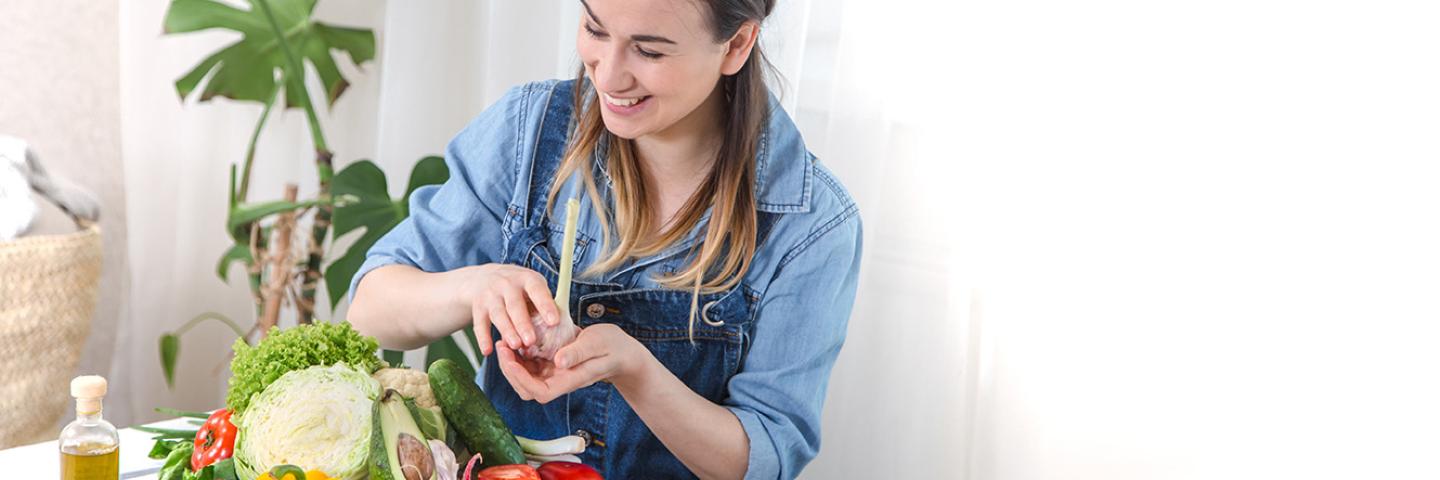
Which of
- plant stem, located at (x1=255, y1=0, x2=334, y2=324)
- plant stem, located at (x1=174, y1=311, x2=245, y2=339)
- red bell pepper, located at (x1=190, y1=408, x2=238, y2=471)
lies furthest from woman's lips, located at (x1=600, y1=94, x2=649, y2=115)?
plant stem, located at (x1=174, y1=311, x2=245, y2=339)

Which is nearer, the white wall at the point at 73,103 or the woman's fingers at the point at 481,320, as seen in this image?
the woman's fingers at the point at 481,320

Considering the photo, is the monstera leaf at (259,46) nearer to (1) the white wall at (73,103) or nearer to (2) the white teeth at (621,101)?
(1) the white wall at (73,103)

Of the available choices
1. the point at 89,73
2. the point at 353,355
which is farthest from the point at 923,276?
the point at 89,73

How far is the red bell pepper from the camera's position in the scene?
41.4 inches

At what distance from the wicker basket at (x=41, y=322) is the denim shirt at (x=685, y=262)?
3.41 feet

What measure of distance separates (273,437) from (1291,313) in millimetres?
1173

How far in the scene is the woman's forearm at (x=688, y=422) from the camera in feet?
4.18

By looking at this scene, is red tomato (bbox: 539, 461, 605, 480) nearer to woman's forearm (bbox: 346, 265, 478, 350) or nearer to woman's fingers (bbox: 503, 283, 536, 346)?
woman's fingers (bbox: 503, 283, 536, 346)

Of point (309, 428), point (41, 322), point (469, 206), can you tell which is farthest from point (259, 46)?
point (309, 428)

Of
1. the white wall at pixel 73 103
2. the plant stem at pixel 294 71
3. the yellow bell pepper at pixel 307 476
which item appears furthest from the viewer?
the white wall at pixel 73 103

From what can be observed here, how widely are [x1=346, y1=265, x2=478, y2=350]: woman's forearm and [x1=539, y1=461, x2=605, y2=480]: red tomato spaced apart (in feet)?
0.81

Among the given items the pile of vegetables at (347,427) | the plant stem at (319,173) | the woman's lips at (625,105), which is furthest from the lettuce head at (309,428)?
the plant stem at (319,173)

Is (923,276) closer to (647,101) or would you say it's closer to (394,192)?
(647,101)

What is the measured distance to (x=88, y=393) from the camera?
101cm
